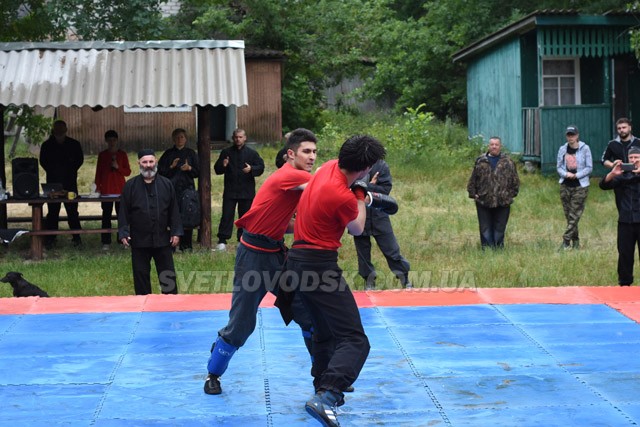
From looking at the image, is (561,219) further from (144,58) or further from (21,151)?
(21,151)

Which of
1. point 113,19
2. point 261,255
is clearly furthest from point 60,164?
point 261,255

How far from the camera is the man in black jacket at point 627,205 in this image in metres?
10.6

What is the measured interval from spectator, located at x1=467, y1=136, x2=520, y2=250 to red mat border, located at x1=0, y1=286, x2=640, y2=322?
3508 millimetres

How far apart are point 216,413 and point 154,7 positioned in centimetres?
1353

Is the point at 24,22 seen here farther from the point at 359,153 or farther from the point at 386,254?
the point at 359,153

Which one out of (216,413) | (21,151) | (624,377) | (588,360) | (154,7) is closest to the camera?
(216,413)

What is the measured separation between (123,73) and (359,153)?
342 inches

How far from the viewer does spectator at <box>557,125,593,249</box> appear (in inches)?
547

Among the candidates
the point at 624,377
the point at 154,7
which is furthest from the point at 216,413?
the point at 154,7

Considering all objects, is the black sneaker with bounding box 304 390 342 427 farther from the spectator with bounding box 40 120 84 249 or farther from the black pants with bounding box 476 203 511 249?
the spectator with bounding box 40 120 84 249

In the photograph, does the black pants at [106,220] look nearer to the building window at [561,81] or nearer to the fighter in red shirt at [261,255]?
the fighter in red shirt at [261,255]

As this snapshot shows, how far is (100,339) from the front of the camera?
8.46 meters

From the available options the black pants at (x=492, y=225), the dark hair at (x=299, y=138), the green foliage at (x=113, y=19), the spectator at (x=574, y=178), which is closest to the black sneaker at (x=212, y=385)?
the dark hair at (x=299, y=138)

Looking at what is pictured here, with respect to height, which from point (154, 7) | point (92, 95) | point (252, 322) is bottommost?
point (252, 322)
